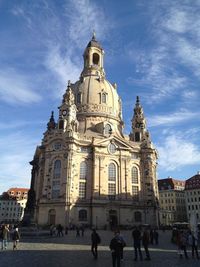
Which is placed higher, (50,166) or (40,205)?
(50,166)

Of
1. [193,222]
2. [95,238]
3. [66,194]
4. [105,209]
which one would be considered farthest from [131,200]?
[95,238]

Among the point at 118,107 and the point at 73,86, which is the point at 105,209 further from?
the point at 73,86

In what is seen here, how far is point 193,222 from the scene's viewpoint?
22.2 m

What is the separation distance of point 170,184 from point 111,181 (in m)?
44.5

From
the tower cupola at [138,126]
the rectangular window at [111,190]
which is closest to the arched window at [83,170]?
the rectangular window at [111,190]

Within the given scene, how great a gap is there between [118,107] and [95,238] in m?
67.8

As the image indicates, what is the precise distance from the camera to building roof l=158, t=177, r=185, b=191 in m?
104

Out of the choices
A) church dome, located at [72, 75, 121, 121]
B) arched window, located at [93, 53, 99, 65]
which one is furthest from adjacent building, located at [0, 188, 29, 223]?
arched window, located at [93, 53, 99, 65]

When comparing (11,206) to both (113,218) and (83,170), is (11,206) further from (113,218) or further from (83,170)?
(113,218)

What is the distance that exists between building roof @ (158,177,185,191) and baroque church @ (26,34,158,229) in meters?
32.0

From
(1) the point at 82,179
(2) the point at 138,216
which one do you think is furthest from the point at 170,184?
(1) the point at 82,179

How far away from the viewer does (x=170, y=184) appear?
4102 inches

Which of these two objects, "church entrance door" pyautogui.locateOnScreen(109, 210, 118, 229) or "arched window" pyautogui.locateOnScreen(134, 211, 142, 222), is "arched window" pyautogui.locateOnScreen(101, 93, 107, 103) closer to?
"church entrance door" pyautogui.locateOnScreen(109, 210, 118, 229)

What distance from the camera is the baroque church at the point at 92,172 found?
6116 centimetres
